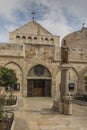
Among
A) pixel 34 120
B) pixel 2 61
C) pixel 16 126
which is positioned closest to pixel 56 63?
pixel 2 61

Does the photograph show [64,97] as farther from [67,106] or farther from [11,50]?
[11,50]

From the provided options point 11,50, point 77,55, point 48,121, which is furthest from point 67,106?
point 77,55

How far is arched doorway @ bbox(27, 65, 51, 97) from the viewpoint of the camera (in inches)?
925

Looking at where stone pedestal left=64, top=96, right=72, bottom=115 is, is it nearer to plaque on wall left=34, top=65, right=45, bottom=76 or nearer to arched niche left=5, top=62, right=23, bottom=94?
arched niche left=5, top=62, right=23, bottom=94

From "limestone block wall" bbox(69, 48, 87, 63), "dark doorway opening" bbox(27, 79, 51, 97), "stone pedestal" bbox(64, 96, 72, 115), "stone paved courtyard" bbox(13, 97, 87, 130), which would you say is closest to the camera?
"stone paved courtyard" bbox(13, 97, 87, 130)

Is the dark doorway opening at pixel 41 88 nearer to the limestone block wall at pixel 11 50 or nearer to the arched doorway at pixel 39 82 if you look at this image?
the arched doorway at pixel 39 82

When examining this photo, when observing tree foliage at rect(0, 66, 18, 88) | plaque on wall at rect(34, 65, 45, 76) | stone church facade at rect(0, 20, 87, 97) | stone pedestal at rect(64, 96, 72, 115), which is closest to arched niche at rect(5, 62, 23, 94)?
stone church facade at rect(0, 20, 87, 97)

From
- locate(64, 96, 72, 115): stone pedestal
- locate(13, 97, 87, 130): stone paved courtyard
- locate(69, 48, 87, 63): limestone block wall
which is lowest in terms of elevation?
locate(13, 97, 87, 130): stone paved courtyard

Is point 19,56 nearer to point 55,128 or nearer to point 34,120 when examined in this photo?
point 34,120

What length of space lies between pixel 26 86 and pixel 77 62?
6.28 meters

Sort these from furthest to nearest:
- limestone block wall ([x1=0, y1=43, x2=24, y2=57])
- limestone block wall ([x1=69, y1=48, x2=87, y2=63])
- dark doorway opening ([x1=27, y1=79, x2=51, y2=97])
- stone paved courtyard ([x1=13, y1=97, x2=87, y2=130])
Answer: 1. limestone block wall ([x1=69, y1=48, x2=87, y2=63])
2. dark doorway opening ([x1=27, y1=79, x2=51, y2=97])
3. limestone block wall ([x1=0, y1=43, x2=24, y2=57])
4. stone paved courtyard ([x1=13, y1=97, x2=87, y2=130])

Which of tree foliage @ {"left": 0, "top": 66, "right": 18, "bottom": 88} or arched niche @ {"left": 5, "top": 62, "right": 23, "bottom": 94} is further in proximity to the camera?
arched niche @ {"left": 5, "top": 62, "right": 23, "bottom": 94}

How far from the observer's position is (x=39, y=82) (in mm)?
23906

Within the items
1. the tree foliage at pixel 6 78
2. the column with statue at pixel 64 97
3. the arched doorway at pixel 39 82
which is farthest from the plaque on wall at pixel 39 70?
the column with statue at pixel 64 97
